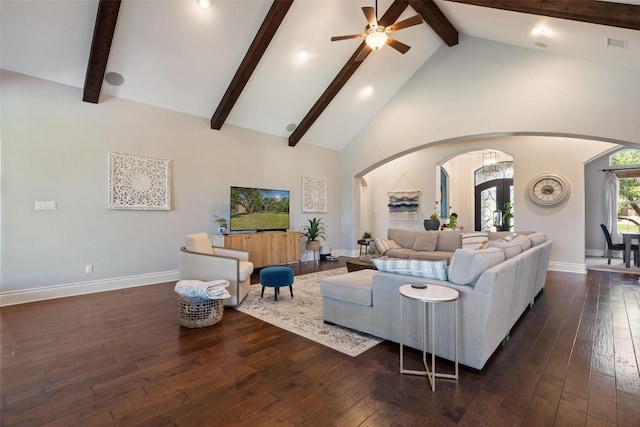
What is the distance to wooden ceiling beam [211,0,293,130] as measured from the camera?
14.7 feet

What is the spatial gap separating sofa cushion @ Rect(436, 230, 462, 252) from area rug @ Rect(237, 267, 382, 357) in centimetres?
295

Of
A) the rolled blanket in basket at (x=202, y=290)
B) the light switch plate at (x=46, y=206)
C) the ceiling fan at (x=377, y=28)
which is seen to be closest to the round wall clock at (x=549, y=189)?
the ceiling fan at (x=377, y=28)

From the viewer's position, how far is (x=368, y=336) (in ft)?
9.64

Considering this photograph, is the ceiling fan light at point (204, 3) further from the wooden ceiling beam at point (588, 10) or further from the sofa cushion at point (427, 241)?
the sofa cushion at point (427, 241)

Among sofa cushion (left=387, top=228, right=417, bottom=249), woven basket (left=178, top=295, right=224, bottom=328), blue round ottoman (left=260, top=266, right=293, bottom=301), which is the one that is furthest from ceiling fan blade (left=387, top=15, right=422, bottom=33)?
woven basket (left=178, top=295, right=224, bottom=328)

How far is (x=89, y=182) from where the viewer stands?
4602 mm

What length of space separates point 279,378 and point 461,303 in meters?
1.51

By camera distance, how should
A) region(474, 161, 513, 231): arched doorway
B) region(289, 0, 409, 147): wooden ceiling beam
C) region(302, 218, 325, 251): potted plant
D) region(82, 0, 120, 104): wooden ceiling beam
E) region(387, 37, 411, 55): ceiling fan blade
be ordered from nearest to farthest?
region(82, 0, 120, 104): wooden ceiling beam → region(387, 37, 411, 55): ceiling fan blade → region(289, 0, 409, 147): wooden ceiling beam → region(302, 218, 325, 251): potted plant → region(474, 161, 513, 231): arched doorway

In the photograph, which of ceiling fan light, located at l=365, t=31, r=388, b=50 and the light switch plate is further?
the light switch plate

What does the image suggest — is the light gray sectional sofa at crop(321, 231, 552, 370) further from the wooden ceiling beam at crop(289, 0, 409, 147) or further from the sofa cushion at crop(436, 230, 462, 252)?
the wooden ceiling beam at crop(289, 0, 409, 147)

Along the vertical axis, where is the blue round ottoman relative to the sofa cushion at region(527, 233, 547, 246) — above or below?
below

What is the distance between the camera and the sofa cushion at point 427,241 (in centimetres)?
631

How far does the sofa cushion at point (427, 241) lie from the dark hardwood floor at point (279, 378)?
292 cm

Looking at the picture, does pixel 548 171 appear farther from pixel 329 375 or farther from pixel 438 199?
pixel 329 375
